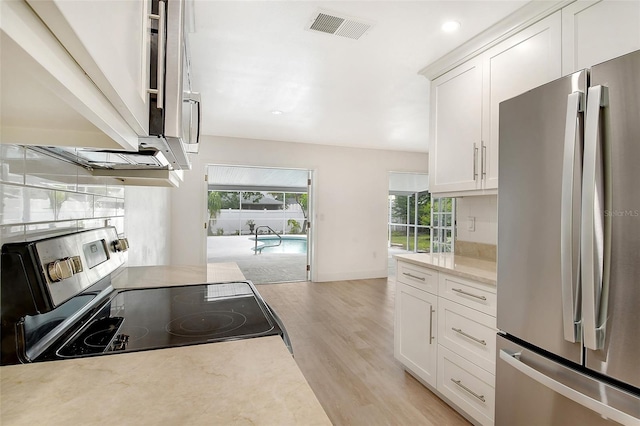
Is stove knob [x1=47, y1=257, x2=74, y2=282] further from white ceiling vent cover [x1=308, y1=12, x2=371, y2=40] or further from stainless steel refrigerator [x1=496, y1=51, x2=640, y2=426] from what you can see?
white ceiling vent cover [x1=308, y1=12, x2=371, y2=40]

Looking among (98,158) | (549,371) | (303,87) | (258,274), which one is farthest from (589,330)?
(258,274)

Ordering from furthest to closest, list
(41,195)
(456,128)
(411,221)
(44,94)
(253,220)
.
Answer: (253,220) < (411,221) < (456,128) < (41,195) < (44,94)

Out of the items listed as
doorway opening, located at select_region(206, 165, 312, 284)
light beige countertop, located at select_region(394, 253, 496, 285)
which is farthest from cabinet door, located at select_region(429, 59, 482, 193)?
doorway opening, located at select_region(206, 165, 312, 284)

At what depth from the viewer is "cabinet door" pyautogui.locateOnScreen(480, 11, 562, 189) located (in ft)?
5.84

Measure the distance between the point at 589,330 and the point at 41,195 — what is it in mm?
1758

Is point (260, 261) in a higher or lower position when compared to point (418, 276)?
lower

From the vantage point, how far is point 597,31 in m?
1.58

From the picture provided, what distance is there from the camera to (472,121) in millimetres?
2266

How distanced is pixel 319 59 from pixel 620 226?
2.14m

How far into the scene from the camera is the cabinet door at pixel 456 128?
224cm

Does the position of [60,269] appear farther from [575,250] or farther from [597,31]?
[597,31]

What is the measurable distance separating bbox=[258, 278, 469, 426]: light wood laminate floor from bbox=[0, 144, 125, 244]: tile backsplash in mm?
1729

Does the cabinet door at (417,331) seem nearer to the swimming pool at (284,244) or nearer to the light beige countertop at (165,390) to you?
the light beige countertop at (165,390)

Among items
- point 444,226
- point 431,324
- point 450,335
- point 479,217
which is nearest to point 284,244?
point 444,226
